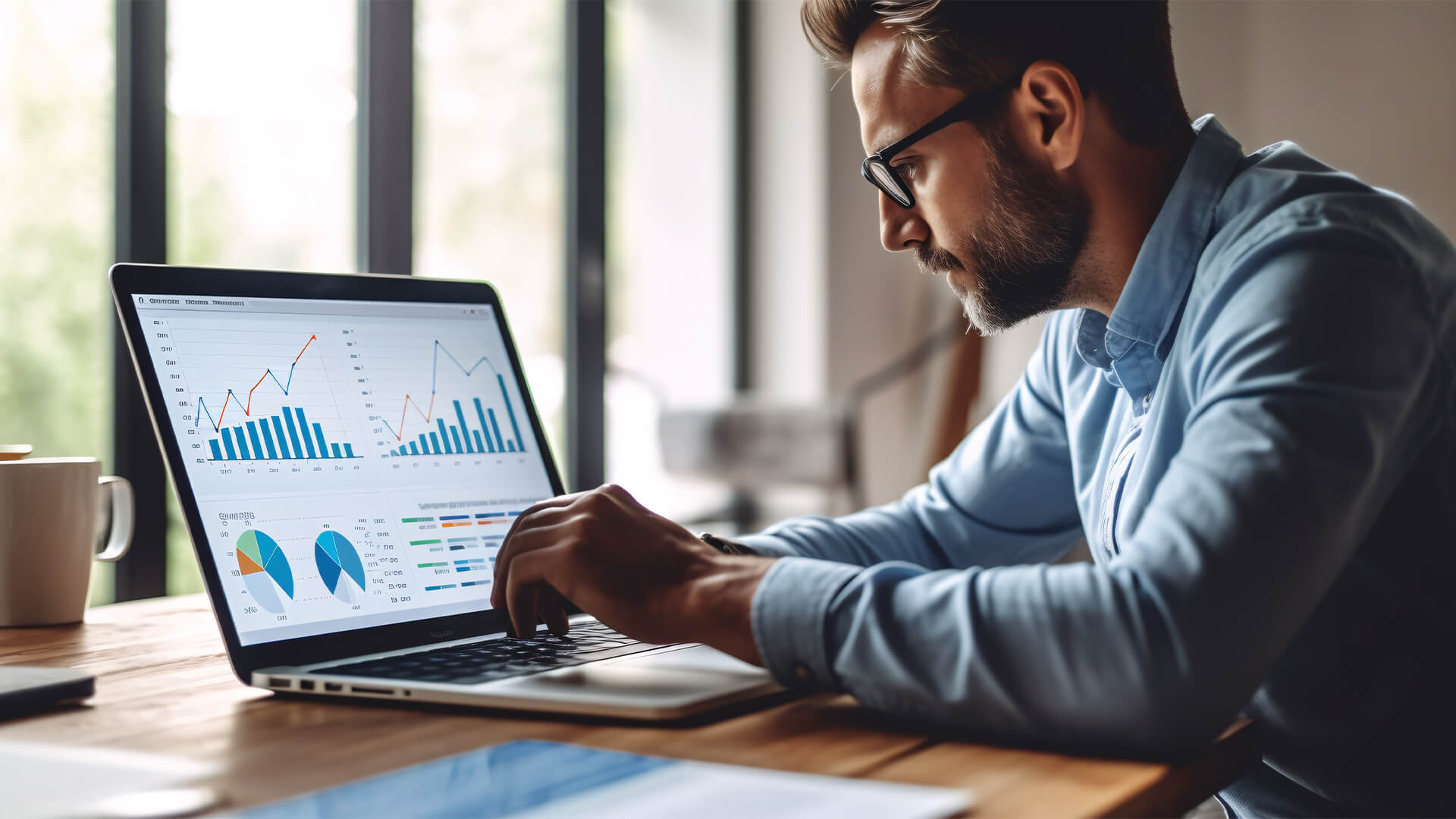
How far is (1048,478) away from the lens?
4.02 feet

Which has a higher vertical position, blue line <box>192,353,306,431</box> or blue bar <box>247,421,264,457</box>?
blue line <box>192,353,306,431</box>

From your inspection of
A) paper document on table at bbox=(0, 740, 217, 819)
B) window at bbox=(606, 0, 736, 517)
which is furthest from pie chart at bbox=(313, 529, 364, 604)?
window at bbox=(606, 0, 736, 517)

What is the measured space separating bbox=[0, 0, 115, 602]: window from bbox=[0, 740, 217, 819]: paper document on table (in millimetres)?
1229

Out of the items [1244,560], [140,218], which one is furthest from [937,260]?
[140,218]

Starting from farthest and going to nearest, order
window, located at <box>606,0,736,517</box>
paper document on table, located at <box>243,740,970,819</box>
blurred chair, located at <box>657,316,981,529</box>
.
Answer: window, located at <box>606,0,736,517</box>, blurred chair, located at <box>657,316,981,529</box>, paper document on table, located at <box>243,740,970,819</box>

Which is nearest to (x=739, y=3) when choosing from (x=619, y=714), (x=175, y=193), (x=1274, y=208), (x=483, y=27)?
(x=483, y=27)

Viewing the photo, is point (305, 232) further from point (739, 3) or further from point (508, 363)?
point (508, 363)

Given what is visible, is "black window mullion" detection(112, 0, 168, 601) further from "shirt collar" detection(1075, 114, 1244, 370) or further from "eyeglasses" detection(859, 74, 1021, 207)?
"shirt collar" detection(1075, 114, 1244, 370)

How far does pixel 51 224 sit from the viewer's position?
2.10 meters

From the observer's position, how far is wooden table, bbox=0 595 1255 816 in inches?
21.2

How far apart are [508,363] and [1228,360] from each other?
61 cm

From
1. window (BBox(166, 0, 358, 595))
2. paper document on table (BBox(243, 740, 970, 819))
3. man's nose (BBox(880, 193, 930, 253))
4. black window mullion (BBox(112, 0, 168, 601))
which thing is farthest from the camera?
window (BBox(166, 0, 358, 595))

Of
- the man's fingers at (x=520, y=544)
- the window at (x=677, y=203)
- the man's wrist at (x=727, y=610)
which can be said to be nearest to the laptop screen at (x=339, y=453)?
the man's fingers at (x=520, y=544)

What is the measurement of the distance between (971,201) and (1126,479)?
277mm
